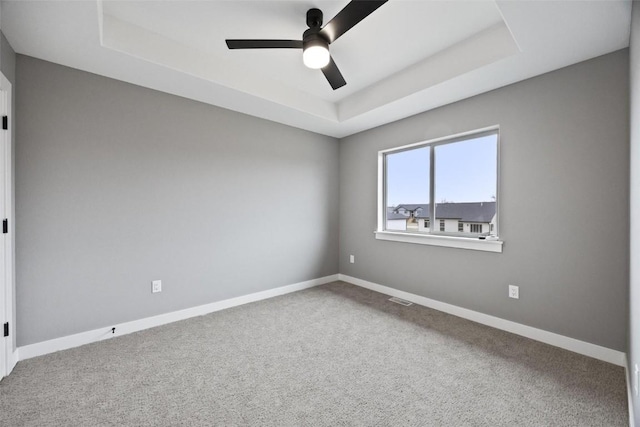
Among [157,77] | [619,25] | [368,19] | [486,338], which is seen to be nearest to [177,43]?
[157,77]

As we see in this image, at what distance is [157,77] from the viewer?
2443mm

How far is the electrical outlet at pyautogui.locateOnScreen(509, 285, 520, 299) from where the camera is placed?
250cm

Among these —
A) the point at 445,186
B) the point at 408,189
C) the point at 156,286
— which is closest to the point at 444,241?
the point at 445,186

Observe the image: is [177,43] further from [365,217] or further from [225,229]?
[365,217]

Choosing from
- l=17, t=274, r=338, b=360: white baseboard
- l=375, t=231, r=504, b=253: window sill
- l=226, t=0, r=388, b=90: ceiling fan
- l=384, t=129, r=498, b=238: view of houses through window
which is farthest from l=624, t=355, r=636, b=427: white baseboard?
l=17, t=274, r=338, b=360: white baseboard

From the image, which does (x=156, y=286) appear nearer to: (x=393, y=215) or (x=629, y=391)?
(x=393, y=215)

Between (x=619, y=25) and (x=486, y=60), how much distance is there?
28.8 inches

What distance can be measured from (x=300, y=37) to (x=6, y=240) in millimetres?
2639

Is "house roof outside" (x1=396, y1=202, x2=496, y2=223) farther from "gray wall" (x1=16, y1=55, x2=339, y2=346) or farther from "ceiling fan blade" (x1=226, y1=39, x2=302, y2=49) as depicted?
"ceiling fan blade" (x1=226, y1=39, x2=302, y2=49)

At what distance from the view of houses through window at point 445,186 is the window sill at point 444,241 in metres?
0.18

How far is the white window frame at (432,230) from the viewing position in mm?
2670

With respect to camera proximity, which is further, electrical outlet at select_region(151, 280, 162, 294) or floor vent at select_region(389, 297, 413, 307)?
floor vent at select_region(389, 297, 413, 307)

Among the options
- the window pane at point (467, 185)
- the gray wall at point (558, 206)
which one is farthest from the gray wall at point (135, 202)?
the gray wall at point (558, 206)

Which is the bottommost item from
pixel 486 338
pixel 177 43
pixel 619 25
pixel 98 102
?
pixel 486 338
